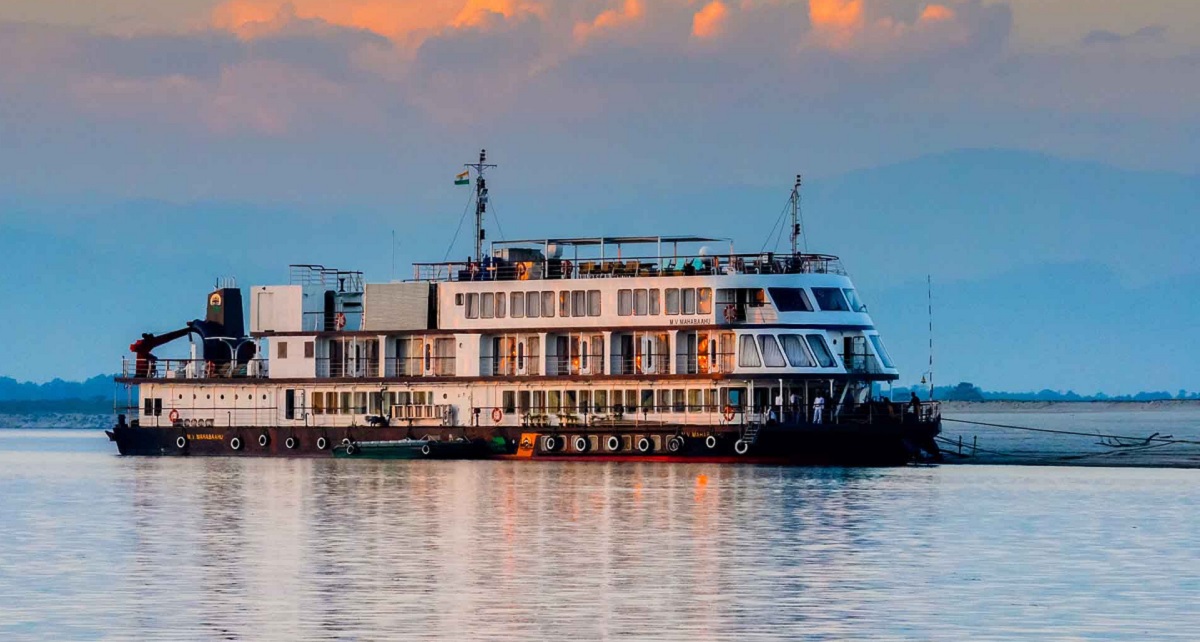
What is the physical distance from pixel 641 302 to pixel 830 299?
667 centimetres

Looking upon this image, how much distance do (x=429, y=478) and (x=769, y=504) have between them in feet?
51.7

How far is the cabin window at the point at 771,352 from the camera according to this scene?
64.5 metres

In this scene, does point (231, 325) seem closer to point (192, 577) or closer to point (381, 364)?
point (381, 364)

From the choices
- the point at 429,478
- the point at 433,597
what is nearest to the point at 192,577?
the point at 433,597

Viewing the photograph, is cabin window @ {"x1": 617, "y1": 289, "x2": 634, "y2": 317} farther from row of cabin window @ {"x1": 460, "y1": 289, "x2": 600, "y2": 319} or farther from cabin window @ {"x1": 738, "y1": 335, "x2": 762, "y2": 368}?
cabin window @ {"x1": 738, "y1": 335, "x2": 762, "y2": 368}

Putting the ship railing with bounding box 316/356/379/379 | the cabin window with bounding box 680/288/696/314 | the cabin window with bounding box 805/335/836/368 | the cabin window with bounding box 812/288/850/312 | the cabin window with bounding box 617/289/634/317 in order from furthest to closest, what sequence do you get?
the ship railing with bounding box 316/356/379/379
the cabin window with bounding box 617/289/634/317
the cabin window with bounding box 680/288/696/314
the cabin window with bounding box 812/288/850/312
the cabin window with bounding box 805/335/836/368

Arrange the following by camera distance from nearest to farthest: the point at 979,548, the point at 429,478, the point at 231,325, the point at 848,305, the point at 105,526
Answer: the point at 979,548, the point at 105,526, the point at 429,478, the point at 848,305, the point at 231,325

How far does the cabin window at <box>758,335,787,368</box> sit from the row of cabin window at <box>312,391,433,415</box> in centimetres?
1344

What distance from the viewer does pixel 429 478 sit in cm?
5812

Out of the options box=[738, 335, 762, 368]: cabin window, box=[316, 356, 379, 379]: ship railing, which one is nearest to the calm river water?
box=[738, 335, 762, 368]: cabin window

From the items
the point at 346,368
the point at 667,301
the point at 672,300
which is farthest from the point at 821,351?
the point at 346,368

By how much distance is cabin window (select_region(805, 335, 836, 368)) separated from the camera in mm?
64375

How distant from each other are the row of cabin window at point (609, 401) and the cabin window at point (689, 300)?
9.08ft

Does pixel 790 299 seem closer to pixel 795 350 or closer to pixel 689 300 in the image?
pixel 795 350
